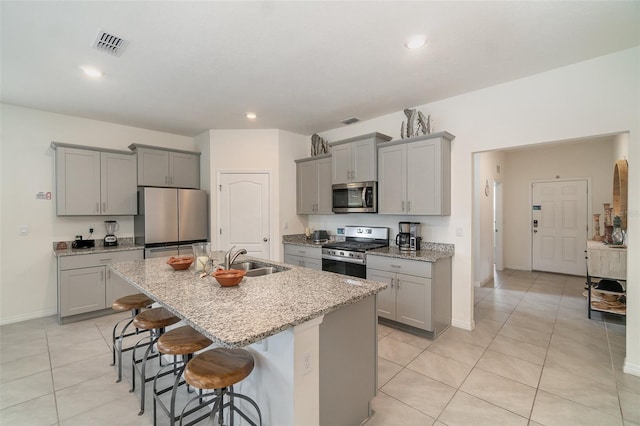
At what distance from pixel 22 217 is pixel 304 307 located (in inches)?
175

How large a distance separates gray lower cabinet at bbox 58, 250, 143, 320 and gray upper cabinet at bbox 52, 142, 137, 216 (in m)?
0.67

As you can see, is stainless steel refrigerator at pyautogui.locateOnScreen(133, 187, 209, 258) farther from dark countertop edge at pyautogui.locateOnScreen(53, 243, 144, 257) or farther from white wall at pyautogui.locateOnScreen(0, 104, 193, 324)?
white wall at pyautogui.locateOnScreen(0, 104, 193, 324)

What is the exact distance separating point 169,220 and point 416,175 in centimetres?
357

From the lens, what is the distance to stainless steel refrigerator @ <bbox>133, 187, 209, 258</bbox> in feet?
13.6

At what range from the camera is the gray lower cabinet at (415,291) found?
3.11 m

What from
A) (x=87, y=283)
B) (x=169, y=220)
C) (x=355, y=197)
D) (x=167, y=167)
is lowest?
(x=87, y=283)

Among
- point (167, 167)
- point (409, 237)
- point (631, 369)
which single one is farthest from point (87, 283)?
point (631, 369)

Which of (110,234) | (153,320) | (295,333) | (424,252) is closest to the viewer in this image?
(295,333)

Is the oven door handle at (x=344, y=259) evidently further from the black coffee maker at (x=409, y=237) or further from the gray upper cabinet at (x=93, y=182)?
→ the gray upper cabinet at (x=93, y=182)

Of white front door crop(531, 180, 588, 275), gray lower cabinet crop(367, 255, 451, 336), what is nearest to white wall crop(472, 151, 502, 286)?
white front door crop(531, 180, 588, 275)

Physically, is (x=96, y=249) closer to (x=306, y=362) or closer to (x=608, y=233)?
(x=306, y=362)

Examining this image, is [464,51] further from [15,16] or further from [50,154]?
[50,154]

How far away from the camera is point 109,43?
2.29 metres

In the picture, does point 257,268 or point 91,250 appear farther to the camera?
point 91,250
